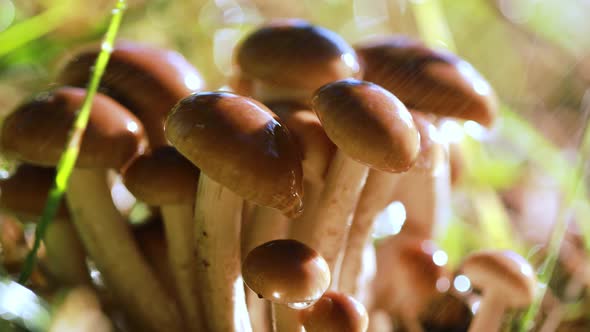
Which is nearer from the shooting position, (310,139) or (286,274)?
(286,274)

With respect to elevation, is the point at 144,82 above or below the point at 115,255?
above

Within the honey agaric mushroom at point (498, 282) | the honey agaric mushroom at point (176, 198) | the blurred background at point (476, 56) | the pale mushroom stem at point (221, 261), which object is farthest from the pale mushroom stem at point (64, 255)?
the honey agaric mushroom at point (498, 282)

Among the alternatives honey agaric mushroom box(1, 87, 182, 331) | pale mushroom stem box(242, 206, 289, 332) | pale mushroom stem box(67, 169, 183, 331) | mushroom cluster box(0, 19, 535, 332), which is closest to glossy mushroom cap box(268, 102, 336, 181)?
mushroom cluster box(0, 19, 535, 332)

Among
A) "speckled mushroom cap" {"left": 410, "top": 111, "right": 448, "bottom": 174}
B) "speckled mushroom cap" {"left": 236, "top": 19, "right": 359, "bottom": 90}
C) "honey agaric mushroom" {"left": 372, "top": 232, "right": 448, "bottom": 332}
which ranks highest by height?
"speckled mushroom cap" {"left": 236, "top": 19, "right": 359, "bottom": 90}

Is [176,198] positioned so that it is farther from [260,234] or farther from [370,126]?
[370,126]

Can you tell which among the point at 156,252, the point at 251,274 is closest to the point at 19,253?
the point at 156,252

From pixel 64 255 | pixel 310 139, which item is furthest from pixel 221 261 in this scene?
pixel 64 255

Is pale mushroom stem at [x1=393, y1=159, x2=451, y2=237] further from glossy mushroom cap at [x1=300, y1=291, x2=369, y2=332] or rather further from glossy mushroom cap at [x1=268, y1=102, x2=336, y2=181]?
glossy mushroom cap at [x1=300, y1=291, x2=369, y2=332]

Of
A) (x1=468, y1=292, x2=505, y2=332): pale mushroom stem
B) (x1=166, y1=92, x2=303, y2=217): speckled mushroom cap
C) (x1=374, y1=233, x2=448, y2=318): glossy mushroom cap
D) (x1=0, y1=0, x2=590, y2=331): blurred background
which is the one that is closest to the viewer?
(x1=166, y1=92, x2=303, y2=217): speckled mushroom cap

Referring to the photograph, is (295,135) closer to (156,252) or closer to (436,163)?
(436,163)
